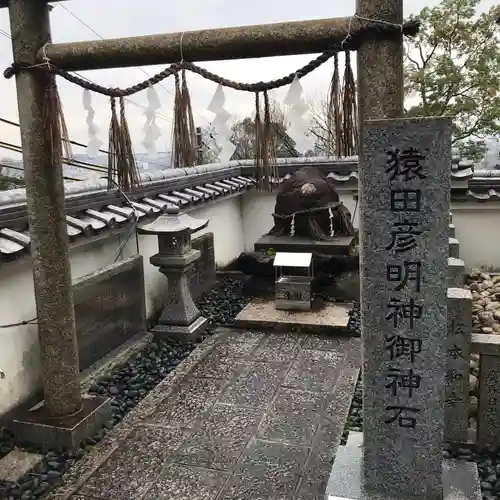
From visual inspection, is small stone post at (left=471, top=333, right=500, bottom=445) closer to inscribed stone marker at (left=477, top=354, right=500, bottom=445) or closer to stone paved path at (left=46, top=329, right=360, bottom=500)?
inscribed stone marker at (left=477, top=354, right=500, bottom=445)

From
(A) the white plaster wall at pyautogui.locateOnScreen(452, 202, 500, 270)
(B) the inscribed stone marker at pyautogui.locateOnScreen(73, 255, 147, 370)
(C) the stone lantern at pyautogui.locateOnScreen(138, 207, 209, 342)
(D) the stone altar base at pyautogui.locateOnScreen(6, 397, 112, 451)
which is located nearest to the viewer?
(D) the stone altar base at pyautogui.locateOnScreen(6, 397, 112, 451)

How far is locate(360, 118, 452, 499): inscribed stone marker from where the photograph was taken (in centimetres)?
295

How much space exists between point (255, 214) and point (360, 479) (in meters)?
8.71

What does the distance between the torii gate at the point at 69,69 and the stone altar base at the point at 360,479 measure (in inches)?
91.0

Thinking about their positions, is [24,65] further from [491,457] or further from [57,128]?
[491,457]

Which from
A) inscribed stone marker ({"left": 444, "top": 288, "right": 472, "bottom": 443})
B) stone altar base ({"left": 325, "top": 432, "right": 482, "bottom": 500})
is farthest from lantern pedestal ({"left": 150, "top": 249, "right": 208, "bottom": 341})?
stone altar base ({"left": 325, "top": 432, "right": 482, "bottom": 500})

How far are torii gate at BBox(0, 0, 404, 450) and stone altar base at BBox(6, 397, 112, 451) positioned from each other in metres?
0.09

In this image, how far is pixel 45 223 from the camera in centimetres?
439

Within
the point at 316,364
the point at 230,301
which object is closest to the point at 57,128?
the point at 316,364

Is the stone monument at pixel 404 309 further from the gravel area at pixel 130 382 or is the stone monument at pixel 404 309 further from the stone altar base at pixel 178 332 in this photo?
the stone altar base at pixel 178 332

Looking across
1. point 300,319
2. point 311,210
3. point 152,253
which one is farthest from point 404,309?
point 311,210

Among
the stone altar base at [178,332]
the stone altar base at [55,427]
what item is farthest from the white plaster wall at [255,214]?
the stone altar base at [55,427]

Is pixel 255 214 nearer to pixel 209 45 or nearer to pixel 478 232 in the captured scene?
pixel 478 232

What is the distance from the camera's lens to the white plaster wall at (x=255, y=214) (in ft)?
38.3
